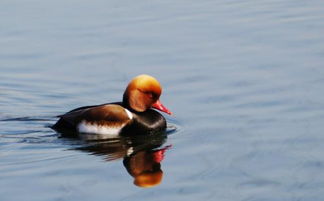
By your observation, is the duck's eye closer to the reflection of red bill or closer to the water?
the water

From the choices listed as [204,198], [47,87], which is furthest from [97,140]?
[204,198]

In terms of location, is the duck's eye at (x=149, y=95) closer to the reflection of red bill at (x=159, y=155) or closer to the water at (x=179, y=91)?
the water at (x=179, y=91)

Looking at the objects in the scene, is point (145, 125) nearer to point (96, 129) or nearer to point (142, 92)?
point (142, 92)

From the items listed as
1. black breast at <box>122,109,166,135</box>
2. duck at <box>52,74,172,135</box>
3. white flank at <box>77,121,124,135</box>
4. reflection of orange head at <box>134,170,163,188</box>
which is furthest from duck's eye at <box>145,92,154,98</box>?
reflection of orange head at <box>134,170,163,188</box>

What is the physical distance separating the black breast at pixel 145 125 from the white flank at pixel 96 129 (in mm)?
103

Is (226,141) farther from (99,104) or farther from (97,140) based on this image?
(99,104)

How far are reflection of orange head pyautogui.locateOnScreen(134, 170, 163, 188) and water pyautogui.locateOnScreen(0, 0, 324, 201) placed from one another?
74 millimetres

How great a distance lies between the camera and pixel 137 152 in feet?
32.2

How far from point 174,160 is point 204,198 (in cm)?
129

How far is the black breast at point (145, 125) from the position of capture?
10.6 meters

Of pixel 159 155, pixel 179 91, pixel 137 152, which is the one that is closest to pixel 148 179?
pixel 159 155

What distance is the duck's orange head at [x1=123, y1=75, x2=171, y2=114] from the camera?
1071cm

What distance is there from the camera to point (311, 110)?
10.5 metres

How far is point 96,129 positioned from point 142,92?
2.14 feet
